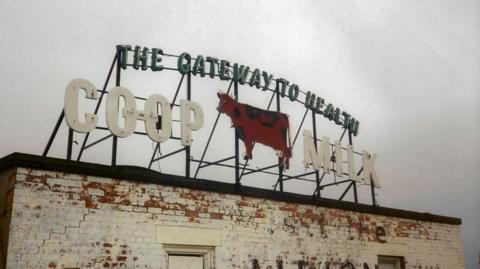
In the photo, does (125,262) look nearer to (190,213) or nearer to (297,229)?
(190,213)

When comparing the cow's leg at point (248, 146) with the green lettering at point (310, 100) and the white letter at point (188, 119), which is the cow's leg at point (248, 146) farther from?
the green lettering at point (310, 100)

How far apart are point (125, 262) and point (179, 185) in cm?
176

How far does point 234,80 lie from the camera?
12.5 meters

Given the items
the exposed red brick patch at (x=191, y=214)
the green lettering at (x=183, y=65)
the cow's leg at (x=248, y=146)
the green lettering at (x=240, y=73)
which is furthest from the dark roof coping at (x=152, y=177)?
the green lettering at (x=240, y=73)


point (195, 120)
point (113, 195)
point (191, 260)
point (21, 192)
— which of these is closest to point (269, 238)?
point (191, 260)

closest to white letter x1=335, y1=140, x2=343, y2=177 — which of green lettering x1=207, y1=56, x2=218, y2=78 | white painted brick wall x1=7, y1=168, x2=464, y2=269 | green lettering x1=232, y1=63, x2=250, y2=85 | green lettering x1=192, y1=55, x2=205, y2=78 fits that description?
white painted brick wall x1=7, y1=168, x2=464, y2=269

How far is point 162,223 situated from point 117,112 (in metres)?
2.18

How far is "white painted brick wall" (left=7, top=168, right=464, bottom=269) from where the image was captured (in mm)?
7352

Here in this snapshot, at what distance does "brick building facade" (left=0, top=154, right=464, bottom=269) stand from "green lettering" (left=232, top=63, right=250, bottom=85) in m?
3.33

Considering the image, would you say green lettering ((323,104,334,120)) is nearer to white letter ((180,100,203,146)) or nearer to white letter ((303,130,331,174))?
white letter ((303,130,331,174))

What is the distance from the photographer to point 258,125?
40.6 ft

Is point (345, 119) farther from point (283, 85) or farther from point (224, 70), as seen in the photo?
point (224, 70)

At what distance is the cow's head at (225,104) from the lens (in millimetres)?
11852

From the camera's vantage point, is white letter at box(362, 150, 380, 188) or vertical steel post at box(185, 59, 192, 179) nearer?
vertical steel post at box(185, 59, 192, 179)
